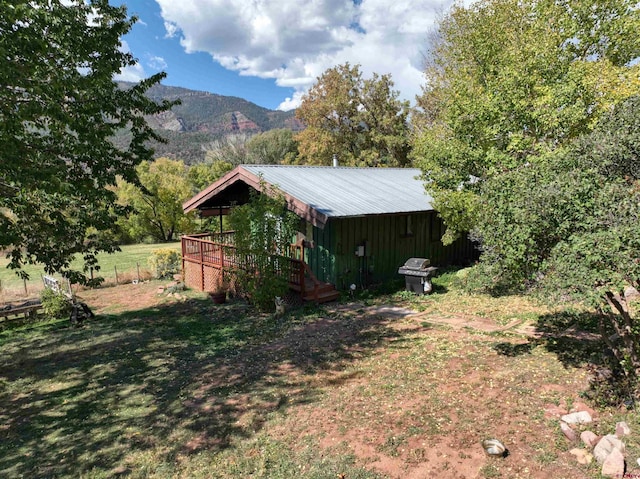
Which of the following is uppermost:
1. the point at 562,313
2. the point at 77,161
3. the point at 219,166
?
the point at 219,166

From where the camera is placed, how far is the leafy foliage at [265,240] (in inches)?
455

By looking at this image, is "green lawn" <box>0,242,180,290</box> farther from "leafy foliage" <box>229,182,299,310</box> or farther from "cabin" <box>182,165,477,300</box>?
"leafy foliage" <box>229,182,299,310</box>

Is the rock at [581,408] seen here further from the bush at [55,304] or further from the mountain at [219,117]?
the mountain at [219,117]

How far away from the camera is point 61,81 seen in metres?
6.46

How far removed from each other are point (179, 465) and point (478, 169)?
9.91 metres

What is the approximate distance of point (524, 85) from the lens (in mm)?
9953

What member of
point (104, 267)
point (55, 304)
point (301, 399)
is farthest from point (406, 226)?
point (104, 267)

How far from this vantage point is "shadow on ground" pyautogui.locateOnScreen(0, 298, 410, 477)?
5.76 metres

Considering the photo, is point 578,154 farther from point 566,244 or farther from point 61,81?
point 61,81

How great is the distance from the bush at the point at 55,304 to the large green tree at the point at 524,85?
12.5 metres

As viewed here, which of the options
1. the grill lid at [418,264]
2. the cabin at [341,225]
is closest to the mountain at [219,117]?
the cabin at [341,225]

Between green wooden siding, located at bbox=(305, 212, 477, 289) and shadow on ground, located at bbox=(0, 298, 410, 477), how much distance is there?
6.97 ft

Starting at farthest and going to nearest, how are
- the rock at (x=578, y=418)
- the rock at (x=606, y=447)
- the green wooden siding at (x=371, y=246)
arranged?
the green wooden siding at (x=371, y=246) → the rock at (x=578, y=418) → the rock at (x=606, y=447)

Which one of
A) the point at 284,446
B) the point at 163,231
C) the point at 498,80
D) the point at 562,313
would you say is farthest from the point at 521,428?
the point at 163,231
